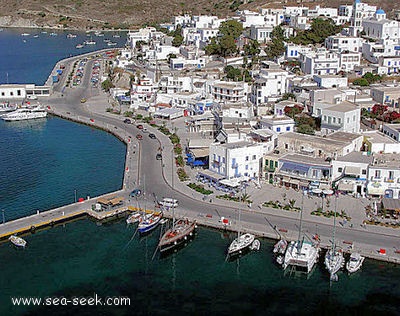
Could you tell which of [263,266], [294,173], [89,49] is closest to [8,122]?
[294,173]

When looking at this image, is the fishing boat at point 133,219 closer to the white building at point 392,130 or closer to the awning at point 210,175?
the awning at point 210,175

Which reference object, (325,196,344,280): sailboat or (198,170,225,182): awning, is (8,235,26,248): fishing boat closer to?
(198,170,225,182): awning

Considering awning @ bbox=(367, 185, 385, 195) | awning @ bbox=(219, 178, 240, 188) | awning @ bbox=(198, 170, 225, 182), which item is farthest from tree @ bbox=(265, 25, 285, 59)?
awning @ bbox=(367, 185, 385, 195)

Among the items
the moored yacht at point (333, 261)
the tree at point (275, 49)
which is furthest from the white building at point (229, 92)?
the moored yacht at point (333, 261)

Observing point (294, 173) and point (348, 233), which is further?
point (294, 173)

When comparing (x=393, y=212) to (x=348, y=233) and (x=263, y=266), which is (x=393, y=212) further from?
(x=263, y=266)

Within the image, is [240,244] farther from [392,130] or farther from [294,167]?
[392,130]
